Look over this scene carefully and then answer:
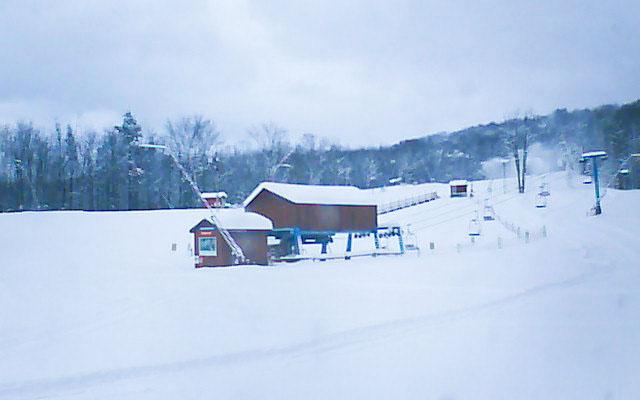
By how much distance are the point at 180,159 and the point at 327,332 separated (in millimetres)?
36736

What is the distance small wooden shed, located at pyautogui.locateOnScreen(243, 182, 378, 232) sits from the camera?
31.2 m

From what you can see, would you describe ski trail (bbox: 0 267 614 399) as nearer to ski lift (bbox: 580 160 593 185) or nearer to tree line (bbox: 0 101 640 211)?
tree line (bbox: 0 101 640 211)

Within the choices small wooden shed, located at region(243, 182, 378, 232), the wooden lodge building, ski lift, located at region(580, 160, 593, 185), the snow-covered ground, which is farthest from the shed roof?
ski lift, located at region(580, 160, 593, 185)

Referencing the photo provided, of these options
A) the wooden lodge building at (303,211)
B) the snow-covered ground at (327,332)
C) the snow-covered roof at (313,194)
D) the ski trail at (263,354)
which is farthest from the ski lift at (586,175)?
the ski trail at (263,354)

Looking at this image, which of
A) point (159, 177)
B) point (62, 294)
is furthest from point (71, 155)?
point (62, 294)

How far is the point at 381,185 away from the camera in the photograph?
8975 centimetres

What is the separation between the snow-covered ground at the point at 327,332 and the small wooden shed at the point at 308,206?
1004 centimetres

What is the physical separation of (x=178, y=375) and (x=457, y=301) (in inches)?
308

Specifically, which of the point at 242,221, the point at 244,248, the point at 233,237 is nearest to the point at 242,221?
the point at 242,221

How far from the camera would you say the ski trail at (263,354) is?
7.23 meters

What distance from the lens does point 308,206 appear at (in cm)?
3172

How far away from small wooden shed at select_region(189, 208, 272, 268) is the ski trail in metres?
16.1

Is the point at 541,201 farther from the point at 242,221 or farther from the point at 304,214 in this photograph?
the point at 242,221

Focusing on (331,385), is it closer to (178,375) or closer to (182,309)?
(178,375)
